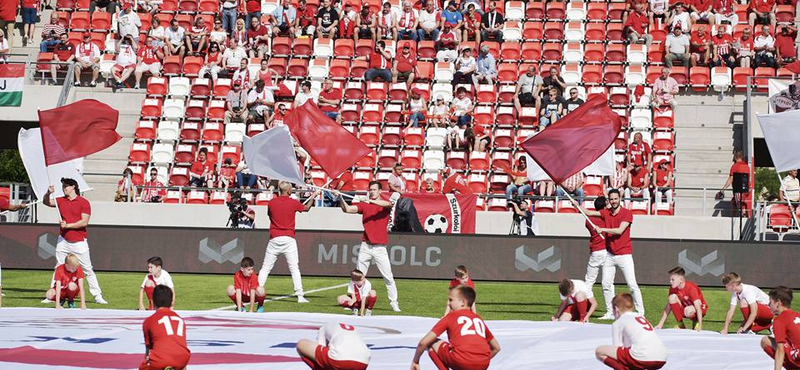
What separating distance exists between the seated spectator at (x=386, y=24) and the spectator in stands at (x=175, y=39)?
545 cm

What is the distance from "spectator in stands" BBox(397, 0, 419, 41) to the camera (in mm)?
34625

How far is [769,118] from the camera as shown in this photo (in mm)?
20078

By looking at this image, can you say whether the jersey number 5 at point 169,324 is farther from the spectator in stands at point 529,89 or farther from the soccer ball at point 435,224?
the spectator in stands at point 529,89

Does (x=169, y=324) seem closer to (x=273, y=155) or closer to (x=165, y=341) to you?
(x=165, y=341)

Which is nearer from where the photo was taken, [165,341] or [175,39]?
[165,341]

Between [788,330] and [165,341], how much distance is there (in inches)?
230

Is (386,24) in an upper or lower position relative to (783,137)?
upper

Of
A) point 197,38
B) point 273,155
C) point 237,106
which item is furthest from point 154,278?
point 197,38

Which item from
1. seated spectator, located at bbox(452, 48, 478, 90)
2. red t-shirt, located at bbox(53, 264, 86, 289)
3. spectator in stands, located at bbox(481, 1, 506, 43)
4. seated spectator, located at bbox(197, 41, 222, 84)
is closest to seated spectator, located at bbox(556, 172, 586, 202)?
seated spectator, located at bbox(452, 48, 478, 90)

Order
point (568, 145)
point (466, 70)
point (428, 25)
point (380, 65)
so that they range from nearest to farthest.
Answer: point (568, 145) < point (466, 70) < point (380, 65) < point (428, 25)

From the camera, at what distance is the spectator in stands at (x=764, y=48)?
107ft

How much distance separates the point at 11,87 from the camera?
32562mm

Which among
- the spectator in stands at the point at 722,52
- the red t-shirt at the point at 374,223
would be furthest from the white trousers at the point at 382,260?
the spectator in stands at the point at 722,52

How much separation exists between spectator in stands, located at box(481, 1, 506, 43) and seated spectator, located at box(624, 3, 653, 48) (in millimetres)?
3501
